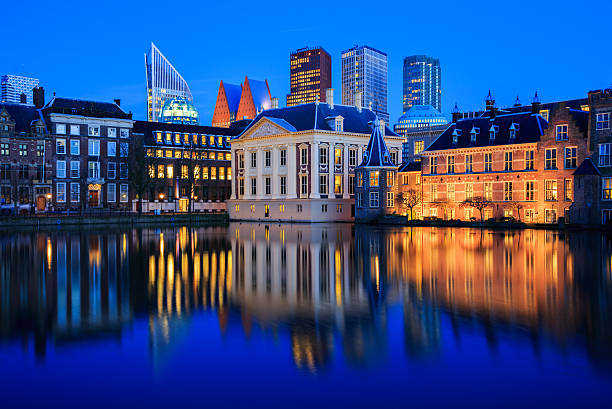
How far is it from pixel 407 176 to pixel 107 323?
6670cm

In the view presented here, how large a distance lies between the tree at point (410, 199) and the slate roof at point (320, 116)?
16.6 meters

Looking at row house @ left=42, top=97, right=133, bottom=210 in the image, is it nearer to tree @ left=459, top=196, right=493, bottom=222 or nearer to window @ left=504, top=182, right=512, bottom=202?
tree @ left=459, top=196, right=493, bottom=222

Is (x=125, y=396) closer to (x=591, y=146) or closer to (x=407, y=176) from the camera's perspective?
(x=591, y=146)

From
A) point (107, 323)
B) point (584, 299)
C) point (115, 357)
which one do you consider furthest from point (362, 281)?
point (115, 357)

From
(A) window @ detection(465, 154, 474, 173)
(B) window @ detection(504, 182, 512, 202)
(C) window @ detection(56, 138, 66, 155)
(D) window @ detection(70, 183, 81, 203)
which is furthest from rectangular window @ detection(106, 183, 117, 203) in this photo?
(B) window @ detection(504, 182, 512, 202)

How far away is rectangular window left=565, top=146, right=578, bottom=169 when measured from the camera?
203ft

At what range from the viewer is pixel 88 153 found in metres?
92.5

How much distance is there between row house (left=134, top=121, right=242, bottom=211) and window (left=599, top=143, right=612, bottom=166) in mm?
59309

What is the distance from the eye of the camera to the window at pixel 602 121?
190 ft

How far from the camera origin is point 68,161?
90.4 m

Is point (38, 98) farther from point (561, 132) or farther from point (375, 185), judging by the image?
point (561, 132)

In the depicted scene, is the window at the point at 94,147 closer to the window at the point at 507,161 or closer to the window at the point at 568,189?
the window at the point at 507,161

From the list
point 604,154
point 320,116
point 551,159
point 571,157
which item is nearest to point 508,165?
point 551,159

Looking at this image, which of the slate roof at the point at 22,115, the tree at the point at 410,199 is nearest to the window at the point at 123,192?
the slate roof at the point at 22,115
